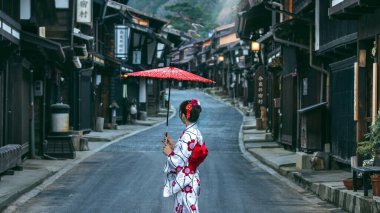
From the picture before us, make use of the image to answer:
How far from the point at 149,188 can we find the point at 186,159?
7.61 m

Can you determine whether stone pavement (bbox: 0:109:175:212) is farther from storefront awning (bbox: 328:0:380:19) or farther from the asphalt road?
storefront awning (bbox: 328:0:380:19)

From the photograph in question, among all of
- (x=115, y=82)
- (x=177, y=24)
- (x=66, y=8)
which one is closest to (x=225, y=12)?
(x=177, y=24)

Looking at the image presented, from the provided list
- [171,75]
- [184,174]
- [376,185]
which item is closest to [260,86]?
[376,185]

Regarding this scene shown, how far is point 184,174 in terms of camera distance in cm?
870

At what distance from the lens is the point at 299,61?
84.4ft

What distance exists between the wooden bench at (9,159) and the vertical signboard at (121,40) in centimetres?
2489

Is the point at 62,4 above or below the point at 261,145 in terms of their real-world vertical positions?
above

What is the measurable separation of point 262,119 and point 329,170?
22163 millimetres

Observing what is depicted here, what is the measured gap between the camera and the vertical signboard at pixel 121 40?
43.2m

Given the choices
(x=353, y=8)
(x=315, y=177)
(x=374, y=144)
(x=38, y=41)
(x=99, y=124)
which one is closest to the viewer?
(x=374, y=144)

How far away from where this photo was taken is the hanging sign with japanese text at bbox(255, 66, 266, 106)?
42.6 metres

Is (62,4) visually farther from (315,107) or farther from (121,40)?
(121,40)

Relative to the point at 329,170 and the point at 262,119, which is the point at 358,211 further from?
the point at 262,119

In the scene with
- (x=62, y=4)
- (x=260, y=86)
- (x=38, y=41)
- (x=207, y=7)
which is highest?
(x=207, y=7)
